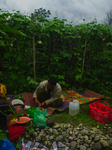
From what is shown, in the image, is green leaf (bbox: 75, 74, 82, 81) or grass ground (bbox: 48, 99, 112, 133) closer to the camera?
grass ground (bbox: 48, 99, 112, 133)

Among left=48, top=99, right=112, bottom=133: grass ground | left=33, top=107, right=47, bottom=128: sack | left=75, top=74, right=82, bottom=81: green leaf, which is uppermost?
left=75, top=74, right=82, bottom=81: green leaf

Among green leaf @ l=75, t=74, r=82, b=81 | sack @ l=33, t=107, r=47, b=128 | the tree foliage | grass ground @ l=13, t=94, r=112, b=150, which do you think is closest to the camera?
sack @ l=33, t=107, r=47, b=128

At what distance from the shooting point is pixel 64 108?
355 centimetres

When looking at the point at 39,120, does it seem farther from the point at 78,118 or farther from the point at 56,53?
the point at 56,53

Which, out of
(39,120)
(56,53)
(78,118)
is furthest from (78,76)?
(39,120)

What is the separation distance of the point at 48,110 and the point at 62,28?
2.75 metres

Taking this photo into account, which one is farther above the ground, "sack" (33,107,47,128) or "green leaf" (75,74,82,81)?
"green leaf" (75,74,82,81)

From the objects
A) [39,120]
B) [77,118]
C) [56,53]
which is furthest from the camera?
[56,53]

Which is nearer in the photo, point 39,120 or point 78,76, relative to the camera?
point 39,120

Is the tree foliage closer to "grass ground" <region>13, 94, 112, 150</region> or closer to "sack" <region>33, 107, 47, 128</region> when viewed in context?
"grass ground" <region>13, 94, 112, 150</region>

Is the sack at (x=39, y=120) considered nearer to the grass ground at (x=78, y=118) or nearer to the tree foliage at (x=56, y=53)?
the grass ground at (x=78, y=118)

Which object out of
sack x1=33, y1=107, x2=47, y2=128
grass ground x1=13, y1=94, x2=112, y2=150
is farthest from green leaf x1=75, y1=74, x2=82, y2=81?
sack x1=33, y1=107, x2=47, y2=128

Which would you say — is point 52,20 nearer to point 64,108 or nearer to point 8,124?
point 64,108

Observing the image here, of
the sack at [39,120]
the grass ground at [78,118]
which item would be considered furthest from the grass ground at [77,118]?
the sack at [39,120]
